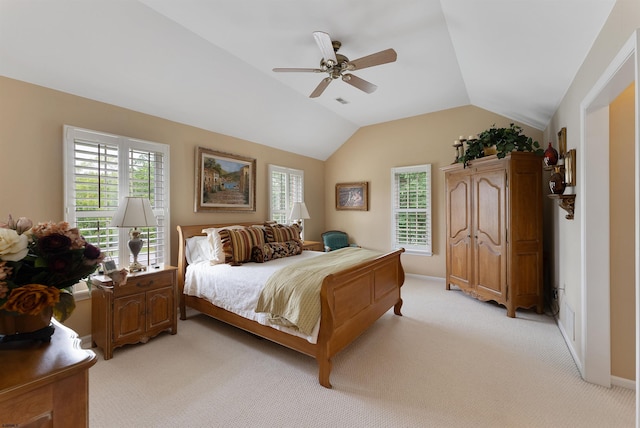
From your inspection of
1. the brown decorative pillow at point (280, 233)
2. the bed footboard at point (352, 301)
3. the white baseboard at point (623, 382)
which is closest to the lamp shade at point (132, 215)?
the brown decorative pillow at point (280, 233)

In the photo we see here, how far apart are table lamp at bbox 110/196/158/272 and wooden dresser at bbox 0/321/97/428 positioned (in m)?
2.00

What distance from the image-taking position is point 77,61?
2576mm

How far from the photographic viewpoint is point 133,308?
2771mm

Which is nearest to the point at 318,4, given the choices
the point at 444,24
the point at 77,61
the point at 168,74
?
the point at 444,24

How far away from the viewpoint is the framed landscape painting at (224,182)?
156 inches

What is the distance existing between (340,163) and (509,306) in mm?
4137

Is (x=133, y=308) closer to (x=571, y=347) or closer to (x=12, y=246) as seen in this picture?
(x=12, y=246)

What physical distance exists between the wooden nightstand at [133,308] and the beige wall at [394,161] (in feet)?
13.0

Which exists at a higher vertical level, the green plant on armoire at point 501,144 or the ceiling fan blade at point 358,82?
the ceiling fan blade at point 358,82

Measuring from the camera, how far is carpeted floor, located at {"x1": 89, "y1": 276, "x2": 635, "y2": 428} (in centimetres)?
190

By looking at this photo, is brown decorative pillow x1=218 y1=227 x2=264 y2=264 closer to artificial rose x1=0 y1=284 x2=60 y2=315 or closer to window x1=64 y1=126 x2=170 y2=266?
window x1=64 y1=126 x2=170 y2=266

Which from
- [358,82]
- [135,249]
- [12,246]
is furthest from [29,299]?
[358,82]

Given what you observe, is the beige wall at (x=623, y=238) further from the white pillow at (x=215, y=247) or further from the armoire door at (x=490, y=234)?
the white pillow at (x=215, y=247)

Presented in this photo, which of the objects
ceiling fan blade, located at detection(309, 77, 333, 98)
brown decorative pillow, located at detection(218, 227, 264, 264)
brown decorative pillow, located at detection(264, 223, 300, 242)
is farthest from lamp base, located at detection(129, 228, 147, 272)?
ceiling fan blade, located at detection(309, 77, 333, 98)
